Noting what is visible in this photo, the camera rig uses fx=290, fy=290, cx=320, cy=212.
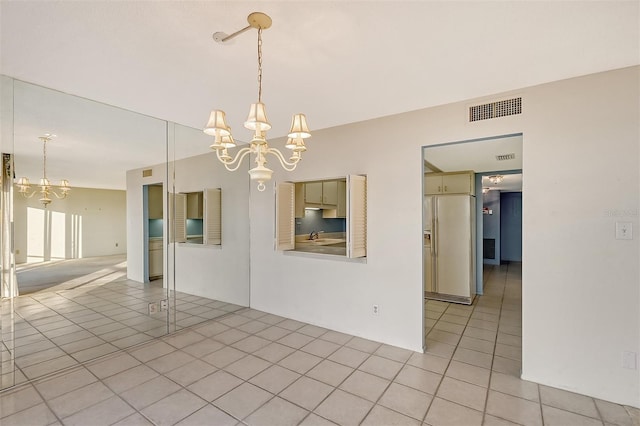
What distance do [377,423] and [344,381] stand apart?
566 millimetres

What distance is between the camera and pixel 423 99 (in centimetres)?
291

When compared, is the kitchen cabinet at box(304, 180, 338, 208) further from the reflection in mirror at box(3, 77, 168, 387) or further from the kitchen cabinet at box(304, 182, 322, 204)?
the reflection in mirror at box(3, 77, 168, 387)

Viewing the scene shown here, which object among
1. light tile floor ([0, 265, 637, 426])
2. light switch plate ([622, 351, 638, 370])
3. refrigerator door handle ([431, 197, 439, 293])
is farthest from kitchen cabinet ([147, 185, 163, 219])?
light switch plate ([622, 351, 638, 370])

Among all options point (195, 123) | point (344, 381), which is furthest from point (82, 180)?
point (344, 381)

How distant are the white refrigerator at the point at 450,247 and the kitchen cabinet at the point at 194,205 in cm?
378

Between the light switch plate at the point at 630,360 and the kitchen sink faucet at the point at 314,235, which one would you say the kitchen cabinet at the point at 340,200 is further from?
the light switch plate at the point at 630,360

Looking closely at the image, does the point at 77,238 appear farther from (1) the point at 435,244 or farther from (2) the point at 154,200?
(1) the point at 435,244

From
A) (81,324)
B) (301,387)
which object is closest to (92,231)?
(81,324)

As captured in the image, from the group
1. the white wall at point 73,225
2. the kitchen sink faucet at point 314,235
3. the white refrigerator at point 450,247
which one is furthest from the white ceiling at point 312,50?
the kitchen sink faucet at point 314,235

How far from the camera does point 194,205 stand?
4414mm

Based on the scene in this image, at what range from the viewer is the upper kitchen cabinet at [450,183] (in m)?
5.29

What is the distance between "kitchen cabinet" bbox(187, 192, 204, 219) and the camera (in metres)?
4.30

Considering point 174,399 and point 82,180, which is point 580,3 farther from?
point 82,180

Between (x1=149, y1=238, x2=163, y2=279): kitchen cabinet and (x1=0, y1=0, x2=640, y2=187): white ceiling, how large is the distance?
3.94 feet
